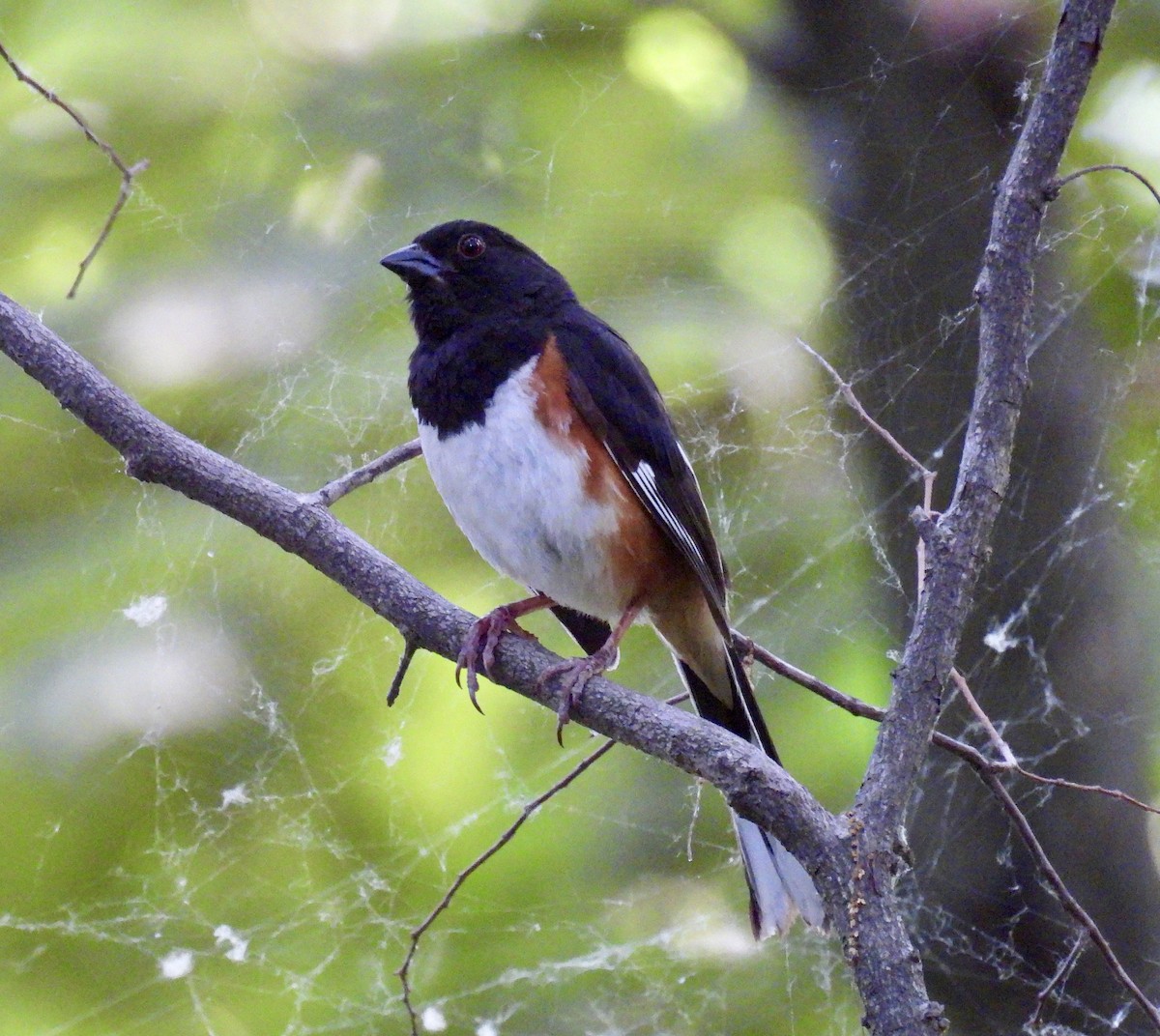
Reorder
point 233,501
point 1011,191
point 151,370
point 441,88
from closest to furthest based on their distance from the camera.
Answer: point 1011,191
point 233,501
point 151,370
point 441,88

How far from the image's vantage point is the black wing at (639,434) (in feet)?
5.98

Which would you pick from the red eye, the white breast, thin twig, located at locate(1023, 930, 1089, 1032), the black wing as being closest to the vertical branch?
the black wing

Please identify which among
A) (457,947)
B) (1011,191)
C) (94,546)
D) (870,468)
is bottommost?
(457,947)

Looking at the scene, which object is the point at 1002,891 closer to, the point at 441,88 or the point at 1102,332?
the point at 1102,332

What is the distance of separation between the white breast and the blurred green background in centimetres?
69

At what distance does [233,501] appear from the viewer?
5.05ft

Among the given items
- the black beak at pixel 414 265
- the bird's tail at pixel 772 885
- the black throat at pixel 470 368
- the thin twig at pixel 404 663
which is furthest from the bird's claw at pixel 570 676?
the black beak at pixel 414 265

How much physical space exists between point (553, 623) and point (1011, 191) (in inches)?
64.2

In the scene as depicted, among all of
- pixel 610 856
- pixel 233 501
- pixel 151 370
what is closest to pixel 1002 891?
pixel 610 856

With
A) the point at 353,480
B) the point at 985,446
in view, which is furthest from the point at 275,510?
the point at 985,446

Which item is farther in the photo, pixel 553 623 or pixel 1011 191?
pixel 553 623

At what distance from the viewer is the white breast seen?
5.80ft

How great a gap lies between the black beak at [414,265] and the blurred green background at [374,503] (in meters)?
0.58

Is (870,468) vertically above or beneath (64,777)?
above
